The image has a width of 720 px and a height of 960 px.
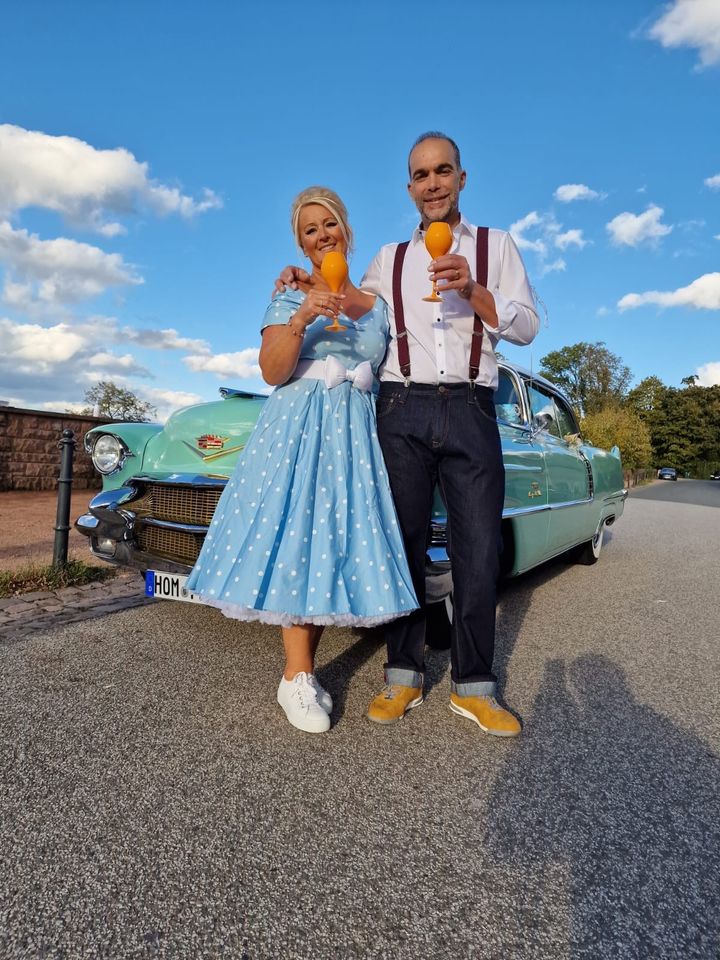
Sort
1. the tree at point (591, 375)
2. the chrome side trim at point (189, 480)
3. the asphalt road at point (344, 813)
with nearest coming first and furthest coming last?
the asphalt road at point (344, 813) < the chrome side trim at point (189, 480) < the tree at point (591, 375)

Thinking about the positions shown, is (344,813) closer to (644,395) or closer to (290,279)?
(290,279)

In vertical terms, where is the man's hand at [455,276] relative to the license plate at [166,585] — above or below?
above

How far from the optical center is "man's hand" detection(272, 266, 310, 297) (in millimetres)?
2150

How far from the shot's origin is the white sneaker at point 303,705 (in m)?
2.12

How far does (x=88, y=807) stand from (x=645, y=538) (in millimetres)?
8203

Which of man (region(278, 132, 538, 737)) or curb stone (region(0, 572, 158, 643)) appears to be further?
curb stone (region(0, 572, 158, 643))

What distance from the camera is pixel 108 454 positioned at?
345cm

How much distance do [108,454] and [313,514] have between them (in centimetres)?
188

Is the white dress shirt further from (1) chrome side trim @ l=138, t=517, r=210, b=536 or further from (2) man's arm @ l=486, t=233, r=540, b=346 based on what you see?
(1) chrome side trim @ l=138, t=517, r=210, b=536

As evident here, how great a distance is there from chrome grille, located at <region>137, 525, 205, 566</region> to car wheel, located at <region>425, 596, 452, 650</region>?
117cm

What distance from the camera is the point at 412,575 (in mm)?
2316

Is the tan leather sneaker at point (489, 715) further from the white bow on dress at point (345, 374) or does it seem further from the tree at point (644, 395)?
the tree at point (644, 395)

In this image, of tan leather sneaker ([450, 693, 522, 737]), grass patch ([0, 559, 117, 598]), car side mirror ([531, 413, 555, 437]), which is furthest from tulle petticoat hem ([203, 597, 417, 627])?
grass patch ([0, 559, 117, 598])

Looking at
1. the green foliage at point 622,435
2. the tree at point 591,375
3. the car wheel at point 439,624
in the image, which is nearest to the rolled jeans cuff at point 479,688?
the car wheel at point 439,624
